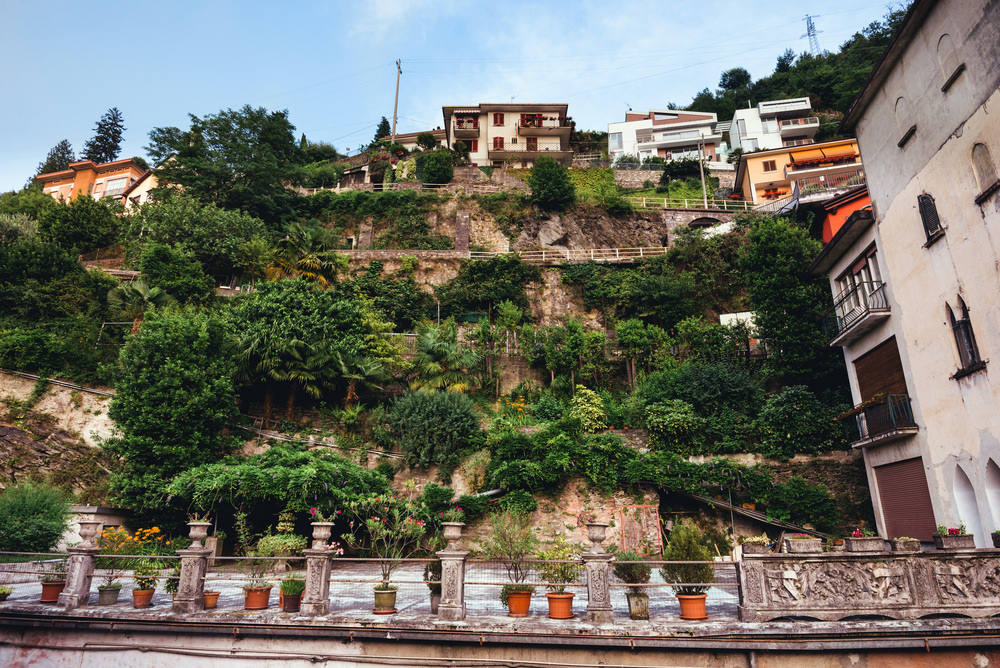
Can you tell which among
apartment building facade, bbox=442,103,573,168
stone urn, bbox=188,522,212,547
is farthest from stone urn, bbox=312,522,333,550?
apartment building facade, bbox=442,103,573,168

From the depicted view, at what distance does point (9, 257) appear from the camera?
81.5ft

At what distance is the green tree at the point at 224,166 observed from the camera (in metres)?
31.7

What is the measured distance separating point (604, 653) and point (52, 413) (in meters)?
20.6

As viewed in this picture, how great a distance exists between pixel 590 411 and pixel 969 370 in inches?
435

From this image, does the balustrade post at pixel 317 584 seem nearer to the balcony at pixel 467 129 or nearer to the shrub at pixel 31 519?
the shrub at pixel 31 519

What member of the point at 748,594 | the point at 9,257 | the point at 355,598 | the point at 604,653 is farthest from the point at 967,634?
the point at 9,257

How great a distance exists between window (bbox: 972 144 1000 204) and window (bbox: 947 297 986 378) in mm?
2297

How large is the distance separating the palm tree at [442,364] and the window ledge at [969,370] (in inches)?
586

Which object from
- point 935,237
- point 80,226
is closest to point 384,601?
point 935,237

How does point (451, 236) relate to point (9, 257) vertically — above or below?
above

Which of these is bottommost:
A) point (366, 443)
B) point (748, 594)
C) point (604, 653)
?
point (604, 653)

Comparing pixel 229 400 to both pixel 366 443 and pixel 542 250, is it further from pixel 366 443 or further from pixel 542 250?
pixel 542 250

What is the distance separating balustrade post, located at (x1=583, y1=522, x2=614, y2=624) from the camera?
8602 millimetres

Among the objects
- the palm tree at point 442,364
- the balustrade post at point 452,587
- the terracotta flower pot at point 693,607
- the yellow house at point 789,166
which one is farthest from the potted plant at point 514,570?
the yellow house at point 789,166
